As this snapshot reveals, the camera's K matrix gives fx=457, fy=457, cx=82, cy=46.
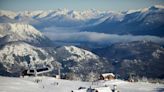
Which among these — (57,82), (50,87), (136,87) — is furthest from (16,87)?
(136,87)

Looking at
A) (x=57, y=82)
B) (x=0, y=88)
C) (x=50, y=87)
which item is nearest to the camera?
(x=0, y=88)

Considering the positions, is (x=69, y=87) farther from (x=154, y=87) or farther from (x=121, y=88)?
(x=154, y=87)

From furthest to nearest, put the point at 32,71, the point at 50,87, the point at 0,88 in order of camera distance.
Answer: the point at 32,71 → the point at 50,87 → the point at 0,88

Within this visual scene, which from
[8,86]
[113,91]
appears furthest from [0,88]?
[113,91]

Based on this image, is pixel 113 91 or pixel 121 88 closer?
pixel 113 91

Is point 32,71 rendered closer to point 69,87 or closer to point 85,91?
point 69,87

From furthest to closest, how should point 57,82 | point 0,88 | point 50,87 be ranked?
point 57,82
point 50,87
point 0,88

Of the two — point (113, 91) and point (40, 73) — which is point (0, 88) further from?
point (40, 73)

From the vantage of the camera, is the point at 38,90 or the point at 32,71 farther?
the point at 32,71

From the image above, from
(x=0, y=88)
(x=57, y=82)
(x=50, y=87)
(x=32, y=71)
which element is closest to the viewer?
(x=0, y=88)
